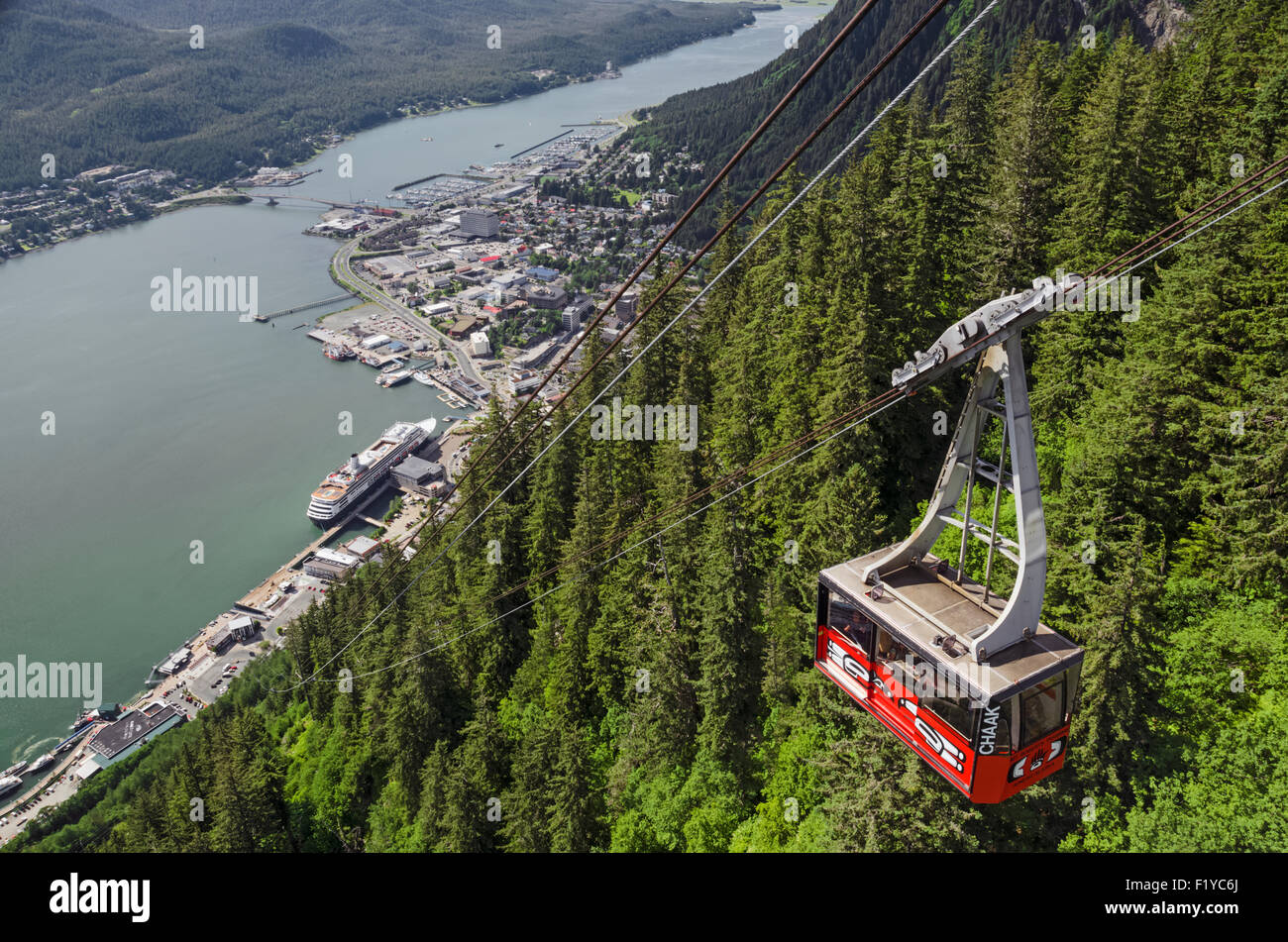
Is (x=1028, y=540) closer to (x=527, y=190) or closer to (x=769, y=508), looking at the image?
(x=769, y=508)

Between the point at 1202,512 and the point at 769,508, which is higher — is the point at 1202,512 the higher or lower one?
the higher one

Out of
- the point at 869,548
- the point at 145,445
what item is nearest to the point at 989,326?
the point at 869,548

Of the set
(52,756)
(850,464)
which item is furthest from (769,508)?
(52,756)

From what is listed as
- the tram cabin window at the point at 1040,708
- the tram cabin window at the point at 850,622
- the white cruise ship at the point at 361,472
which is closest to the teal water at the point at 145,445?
the white cruise ship at the point at 361,472

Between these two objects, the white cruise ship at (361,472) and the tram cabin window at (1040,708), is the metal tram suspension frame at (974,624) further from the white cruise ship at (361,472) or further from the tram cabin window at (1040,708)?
the white cruise ship at (361,472)

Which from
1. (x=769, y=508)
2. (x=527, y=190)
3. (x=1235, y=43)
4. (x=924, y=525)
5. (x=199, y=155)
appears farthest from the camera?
(x=199, y=155)

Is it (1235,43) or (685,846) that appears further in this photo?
(1235,43)
